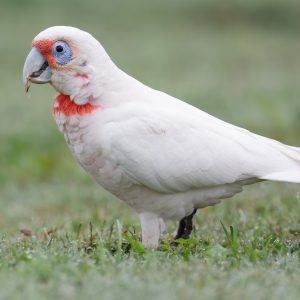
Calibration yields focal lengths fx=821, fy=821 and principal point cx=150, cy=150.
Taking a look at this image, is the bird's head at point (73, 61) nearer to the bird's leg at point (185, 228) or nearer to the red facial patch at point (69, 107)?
the red facial patch at point (69, 107)

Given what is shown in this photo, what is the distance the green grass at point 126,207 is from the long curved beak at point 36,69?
99 centimetres

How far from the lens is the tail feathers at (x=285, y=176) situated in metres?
4.77

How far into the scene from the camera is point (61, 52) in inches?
192

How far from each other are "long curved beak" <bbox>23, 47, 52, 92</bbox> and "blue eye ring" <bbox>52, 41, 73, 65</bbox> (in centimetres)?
10

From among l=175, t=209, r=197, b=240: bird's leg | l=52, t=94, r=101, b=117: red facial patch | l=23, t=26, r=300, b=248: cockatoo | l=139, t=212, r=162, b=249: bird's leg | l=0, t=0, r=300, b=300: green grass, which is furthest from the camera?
l=175, t=209, r=197, b=240: bird's leg

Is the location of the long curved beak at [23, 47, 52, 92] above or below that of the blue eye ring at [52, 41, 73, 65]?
below

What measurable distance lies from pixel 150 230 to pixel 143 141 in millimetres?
615

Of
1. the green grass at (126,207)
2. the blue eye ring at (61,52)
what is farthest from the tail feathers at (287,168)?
the blue eye ring at (61,52)

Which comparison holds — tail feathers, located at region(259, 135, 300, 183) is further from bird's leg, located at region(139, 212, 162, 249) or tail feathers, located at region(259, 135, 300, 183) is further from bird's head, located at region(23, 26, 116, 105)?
bird's head, located at region(23, 26, 116, 105)

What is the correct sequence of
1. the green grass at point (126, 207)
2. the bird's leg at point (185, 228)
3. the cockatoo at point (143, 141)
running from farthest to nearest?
the bird's leg at point (185, 228)
the cockatoo at point (143, 141)
the green grass at point (126, 207)

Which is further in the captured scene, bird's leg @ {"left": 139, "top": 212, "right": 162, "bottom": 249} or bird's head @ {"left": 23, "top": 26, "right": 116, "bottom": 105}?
bird's leg @ {"left": 139, "top": 212, "right": 162, "bottom": 249}

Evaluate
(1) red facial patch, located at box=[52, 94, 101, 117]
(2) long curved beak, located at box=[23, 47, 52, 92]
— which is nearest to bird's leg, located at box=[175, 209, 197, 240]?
(1) red facial patch, located at box=[52, 94, 101, 117]

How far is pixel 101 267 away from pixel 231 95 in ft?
29.8

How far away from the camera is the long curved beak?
4.93 meters
